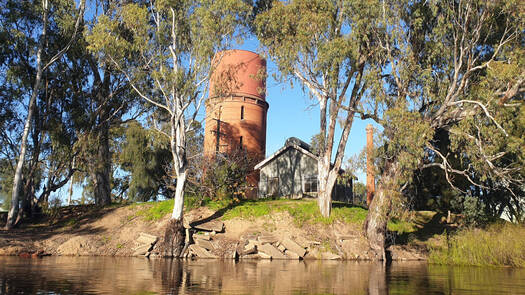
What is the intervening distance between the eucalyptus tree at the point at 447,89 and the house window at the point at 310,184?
14182 mm

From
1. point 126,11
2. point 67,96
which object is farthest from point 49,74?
point 126,11

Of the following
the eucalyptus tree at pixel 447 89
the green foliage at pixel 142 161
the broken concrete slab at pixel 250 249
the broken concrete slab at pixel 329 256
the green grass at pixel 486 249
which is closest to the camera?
the green grass at pixel 486 249

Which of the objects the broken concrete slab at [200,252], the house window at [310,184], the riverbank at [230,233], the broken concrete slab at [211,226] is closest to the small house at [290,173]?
the house window at [310,184]

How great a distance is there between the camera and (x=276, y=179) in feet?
110

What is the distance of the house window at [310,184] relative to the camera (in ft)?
105

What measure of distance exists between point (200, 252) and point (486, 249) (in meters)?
11.0

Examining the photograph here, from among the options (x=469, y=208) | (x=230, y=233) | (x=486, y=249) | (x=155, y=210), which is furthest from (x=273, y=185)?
(x=486, y=249)

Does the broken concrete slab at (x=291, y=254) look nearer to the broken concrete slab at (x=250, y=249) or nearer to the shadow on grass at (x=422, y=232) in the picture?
the broken concrete slab at (x=250, y=249)

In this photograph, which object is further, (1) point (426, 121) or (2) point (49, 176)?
(2) point (49, 176)

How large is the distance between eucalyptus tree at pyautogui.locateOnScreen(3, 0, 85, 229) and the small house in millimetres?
17782

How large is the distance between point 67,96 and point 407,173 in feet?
66.8

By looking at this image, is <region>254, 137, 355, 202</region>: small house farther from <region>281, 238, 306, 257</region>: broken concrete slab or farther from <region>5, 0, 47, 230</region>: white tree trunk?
<region>5, 0, 47, 230</region>: white tree trunk

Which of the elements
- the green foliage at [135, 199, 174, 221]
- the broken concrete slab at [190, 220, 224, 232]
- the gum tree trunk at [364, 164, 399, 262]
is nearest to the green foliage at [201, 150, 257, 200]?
the green foliage at [135, 199, 174, 221]

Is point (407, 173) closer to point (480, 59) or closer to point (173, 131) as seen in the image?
point (480, 59)
